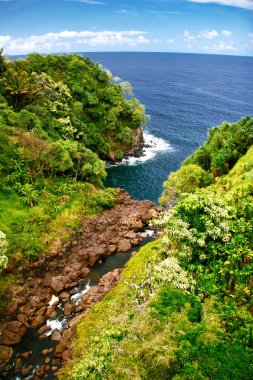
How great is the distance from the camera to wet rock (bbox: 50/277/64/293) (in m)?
35.8

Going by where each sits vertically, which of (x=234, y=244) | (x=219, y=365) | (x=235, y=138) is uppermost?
(x=235, y=138)

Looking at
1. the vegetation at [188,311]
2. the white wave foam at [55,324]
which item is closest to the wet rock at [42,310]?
the white wave foam at [55,324]

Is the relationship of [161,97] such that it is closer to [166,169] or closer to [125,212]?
[166,169]

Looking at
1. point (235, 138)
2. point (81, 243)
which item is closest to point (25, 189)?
point (81, 243)

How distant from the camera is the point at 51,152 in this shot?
48.5 meters

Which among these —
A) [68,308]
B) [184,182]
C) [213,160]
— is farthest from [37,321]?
[213,160]

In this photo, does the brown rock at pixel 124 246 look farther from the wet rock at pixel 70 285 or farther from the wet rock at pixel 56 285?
the wet rock at pixel 56 285

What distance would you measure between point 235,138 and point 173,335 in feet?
130

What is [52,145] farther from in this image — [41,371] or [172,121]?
[172,121]

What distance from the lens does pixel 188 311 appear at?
2012 centimetres

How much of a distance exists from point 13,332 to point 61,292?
24.0 feet

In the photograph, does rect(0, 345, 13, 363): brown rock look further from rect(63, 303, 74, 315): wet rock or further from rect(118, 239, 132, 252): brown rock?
rect(118, 239, 132, 252): brown rock

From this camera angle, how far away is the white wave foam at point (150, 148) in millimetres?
77037

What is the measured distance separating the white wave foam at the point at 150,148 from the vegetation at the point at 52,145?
4267 millimetres
